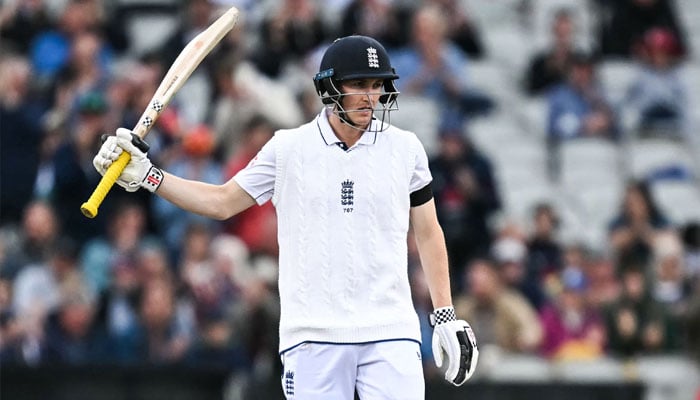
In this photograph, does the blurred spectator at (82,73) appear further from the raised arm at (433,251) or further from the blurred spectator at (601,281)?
the raised arm at (433,251)

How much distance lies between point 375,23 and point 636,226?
3105 mm

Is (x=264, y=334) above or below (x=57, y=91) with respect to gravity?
below

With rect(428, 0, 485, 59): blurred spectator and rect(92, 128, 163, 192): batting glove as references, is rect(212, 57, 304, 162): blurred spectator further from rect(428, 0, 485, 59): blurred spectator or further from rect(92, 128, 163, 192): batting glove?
rect(92, 128, 163, 192): batting glove

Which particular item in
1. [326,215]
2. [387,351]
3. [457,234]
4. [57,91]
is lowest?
[387,351]

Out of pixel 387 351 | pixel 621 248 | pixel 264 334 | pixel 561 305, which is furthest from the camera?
pixel 621 248

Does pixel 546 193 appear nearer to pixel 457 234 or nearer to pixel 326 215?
pixel 457 234

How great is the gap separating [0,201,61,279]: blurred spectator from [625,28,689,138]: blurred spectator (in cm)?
610

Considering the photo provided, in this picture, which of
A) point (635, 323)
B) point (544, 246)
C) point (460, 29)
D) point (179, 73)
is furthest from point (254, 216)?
point (179, 73)

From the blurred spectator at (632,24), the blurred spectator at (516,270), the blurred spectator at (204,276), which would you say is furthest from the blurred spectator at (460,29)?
the blurred spectator at (204,276)

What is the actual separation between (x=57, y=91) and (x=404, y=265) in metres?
7.49

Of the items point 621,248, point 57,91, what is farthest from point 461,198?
point 57,91

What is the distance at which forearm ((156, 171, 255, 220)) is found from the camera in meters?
7.17

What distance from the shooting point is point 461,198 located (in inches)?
547

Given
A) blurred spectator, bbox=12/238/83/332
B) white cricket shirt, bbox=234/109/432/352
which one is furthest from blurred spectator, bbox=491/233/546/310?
white cricket shirt, bbox=234/109/432/352
